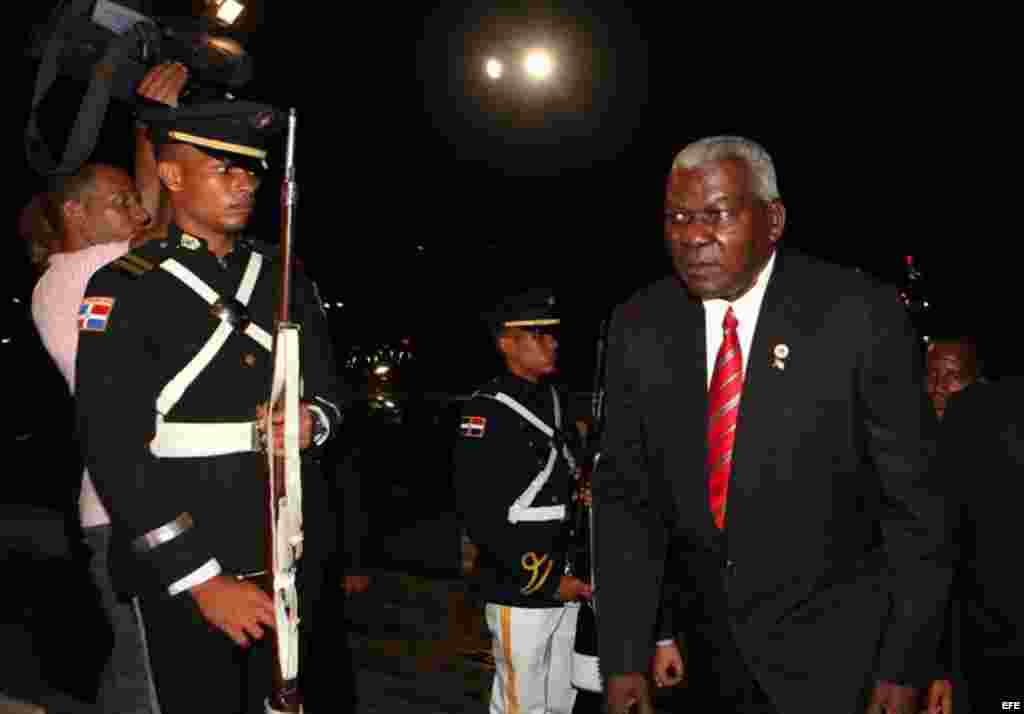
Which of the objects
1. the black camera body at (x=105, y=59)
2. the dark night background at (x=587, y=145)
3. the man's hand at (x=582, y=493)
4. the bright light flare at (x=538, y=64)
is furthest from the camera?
the bright light flare at (x=538, y=64)

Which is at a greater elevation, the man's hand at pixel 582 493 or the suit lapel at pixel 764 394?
the suit lapel at pixel 764 394

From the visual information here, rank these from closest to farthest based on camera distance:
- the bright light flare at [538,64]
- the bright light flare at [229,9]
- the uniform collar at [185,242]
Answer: the uniform collar at [185,242] < the bright light flare at [229,9] < the bright light flare at [538,64]

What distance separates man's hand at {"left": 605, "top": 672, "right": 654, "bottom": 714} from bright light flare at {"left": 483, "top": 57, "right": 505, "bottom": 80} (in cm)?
1125

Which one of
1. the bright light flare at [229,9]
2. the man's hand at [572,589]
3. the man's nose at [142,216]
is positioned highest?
the bright light flare at [229,9]

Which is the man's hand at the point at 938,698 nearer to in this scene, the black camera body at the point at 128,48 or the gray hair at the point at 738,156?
the gray hair at the point at 738,156

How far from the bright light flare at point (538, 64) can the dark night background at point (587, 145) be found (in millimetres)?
317

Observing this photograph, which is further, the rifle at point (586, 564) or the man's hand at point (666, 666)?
the rifle at point (586, 564)

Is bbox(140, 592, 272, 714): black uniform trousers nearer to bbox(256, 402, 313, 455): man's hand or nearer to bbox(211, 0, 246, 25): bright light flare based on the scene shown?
bbox(256, 402, 313, 455): man's hand

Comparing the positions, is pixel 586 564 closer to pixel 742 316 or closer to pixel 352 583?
pixel 352 583

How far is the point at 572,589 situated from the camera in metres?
4.45

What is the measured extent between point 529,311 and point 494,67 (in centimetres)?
866

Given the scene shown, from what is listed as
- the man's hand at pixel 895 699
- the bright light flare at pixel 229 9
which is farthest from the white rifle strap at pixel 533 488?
the man's hand at pixel 895 699

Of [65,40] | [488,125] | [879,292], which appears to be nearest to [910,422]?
[879,292]

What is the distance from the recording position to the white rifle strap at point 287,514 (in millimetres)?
2258
